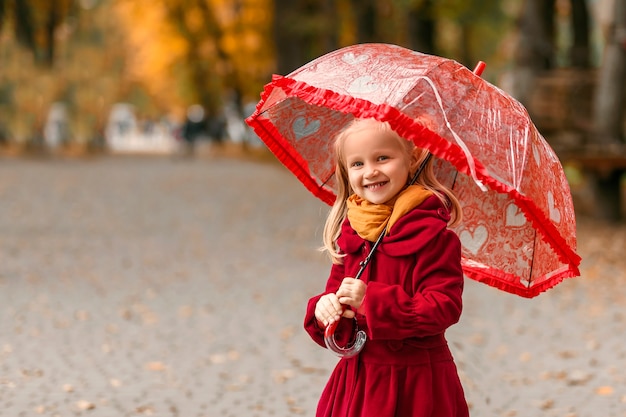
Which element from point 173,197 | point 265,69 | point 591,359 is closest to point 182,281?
point 591,359

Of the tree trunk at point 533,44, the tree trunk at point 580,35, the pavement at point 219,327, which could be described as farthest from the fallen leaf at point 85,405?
A: the tree trunk at point 580,35

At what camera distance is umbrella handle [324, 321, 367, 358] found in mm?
3459

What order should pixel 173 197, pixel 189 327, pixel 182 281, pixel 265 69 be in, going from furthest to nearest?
pixel 265 69, pixel 173 197, pixel 182 281, pixel 189 327

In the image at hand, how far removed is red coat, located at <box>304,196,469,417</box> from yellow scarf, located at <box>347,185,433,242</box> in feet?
0.08

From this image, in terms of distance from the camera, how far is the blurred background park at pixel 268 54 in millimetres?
16219

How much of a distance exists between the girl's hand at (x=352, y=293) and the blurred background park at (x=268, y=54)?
38.5ft

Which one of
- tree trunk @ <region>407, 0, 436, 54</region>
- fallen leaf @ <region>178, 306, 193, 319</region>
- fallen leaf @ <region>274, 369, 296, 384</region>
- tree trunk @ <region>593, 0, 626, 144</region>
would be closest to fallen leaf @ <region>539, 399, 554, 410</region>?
fallen leaf @ <region>274, 369, 296, 384</region>

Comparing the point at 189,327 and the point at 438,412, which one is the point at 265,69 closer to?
the point at 189,327

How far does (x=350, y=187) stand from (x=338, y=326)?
47 centimetres

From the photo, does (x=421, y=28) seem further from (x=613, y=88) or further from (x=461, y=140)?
(x=461, y=140)

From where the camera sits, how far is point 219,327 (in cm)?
863

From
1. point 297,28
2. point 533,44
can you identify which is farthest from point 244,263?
point 297,28

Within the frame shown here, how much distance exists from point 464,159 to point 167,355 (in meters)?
4.45

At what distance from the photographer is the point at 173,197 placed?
73.3 ft
